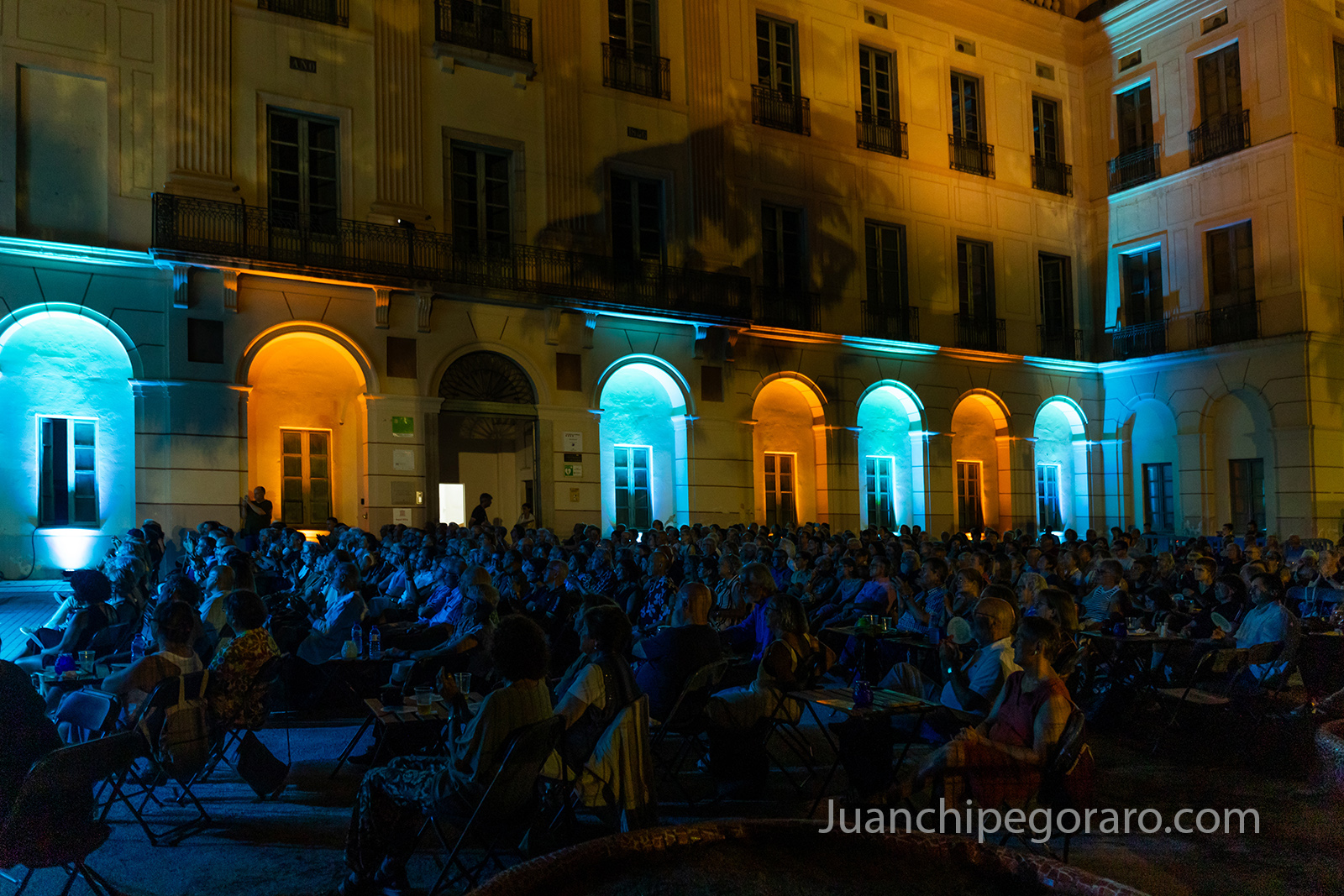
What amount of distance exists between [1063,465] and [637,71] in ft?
45.6

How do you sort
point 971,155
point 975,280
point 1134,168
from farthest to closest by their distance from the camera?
point 1134,168
point 975,280
point 971,155

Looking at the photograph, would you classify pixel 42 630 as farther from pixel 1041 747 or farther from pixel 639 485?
pixel 639 485

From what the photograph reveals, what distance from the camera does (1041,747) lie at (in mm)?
4098

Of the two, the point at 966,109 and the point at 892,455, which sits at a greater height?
the point at 966,109

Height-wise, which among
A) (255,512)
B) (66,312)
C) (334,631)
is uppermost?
(66,312)

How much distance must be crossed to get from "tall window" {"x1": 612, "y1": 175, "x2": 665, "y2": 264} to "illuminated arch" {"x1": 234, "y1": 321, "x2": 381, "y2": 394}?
4.98m

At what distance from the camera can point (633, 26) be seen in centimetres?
1828

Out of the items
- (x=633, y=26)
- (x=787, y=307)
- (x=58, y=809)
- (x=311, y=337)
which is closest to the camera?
(x=58, y=809)

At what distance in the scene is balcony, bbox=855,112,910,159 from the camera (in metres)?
20.6

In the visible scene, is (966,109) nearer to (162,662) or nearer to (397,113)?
(397,113)

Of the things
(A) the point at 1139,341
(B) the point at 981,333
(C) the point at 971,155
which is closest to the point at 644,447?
(B) the point at 981,333

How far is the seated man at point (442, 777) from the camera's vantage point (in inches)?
159

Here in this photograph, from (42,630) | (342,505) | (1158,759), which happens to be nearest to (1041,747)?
(1158,759)

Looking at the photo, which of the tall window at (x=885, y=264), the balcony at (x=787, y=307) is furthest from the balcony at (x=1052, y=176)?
the balcony at (x=787, y=307)
